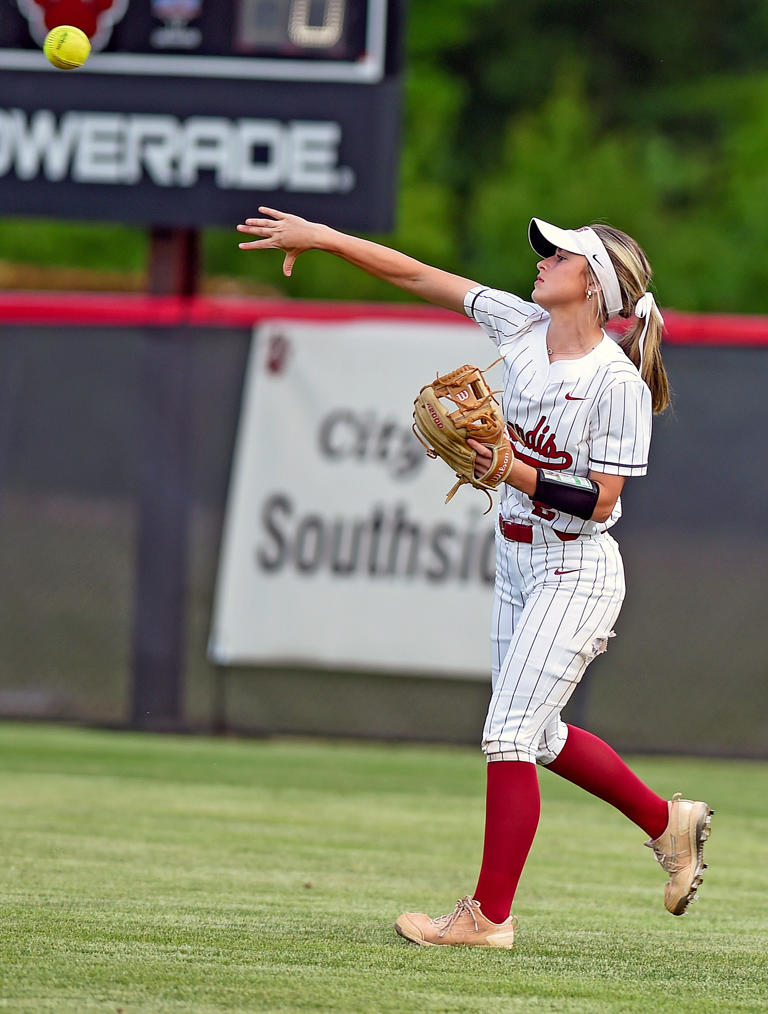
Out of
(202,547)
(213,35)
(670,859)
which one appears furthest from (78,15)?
(670,859)

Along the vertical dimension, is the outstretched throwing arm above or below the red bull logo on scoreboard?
below

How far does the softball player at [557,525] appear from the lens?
375 cm

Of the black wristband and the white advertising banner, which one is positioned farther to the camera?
the white advertising banner

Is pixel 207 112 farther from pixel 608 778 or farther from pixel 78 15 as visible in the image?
pixel 608 778

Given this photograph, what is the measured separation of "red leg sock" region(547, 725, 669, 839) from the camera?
4066 millimetres

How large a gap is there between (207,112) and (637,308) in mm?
4423

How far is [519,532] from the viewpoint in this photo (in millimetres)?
3934

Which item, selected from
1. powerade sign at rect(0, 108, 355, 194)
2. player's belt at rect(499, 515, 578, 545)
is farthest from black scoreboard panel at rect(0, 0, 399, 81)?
player's belt at rect(499, 515, 578, 545)

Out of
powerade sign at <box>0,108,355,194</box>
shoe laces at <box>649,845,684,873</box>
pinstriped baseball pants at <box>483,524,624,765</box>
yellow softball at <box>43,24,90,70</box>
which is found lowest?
shoe laces at <box>649,845,684,873</box>

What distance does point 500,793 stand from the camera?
3.77 meters

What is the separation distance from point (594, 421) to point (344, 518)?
13.2 feet

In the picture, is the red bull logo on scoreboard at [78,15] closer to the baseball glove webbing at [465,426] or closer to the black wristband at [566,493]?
the baseball glove webbing at [465,426]

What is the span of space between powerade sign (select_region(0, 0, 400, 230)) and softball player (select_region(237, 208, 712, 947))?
381cm

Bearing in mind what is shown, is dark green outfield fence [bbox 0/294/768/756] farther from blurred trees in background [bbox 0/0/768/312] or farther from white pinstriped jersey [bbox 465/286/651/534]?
blurred trees in background [bbox 0/0/768/312]
